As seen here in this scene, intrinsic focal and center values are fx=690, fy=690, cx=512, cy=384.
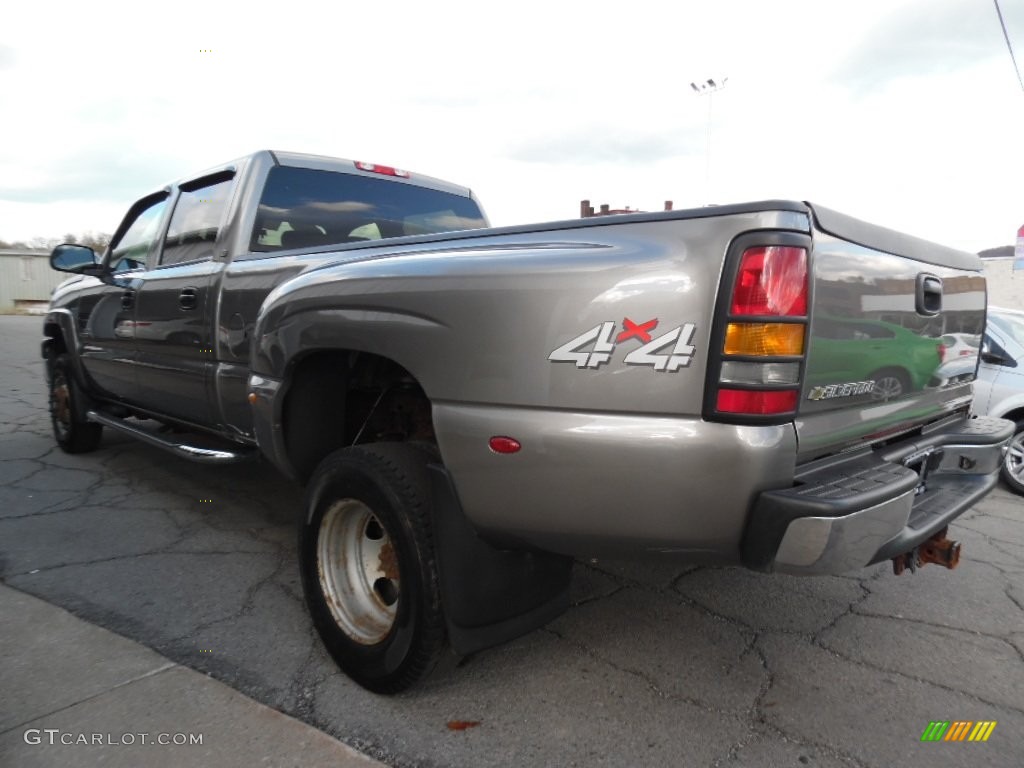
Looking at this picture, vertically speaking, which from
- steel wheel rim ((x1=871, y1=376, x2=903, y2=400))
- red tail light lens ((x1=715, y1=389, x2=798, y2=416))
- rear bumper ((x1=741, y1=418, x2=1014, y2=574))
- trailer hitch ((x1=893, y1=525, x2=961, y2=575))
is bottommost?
trailer hitch ((x1=893, y1=525, x2=961, y2=575))

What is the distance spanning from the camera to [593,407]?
5.85ft

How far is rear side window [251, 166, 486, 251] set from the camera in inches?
137

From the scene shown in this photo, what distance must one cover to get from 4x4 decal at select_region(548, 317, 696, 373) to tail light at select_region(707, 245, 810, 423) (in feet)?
0.29

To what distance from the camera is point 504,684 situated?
2379 millimetres

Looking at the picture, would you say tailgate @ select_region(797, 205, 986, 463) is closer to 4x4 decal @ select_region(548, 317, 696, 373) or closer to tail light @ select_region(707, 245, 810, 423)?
tail light @ select_region(707, 245, 810, 423)

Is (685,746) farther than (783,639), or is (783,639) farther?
(783,639)

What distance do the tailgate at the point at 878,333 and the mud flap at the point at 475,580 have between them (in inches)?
37.1

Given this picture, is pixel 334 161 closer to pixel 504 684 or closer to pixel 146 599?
pixel 146 599

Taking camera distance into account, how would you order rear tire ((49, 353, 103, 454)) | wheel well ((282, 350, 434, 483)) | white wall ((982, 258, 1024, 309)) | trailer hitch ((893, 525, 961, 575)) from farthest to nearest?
white wall ((982, 258, 1024, 309))
rear tire ((49, 353, 103, 454))
wheel well ((282, 350, 434, 483))
trailer hitch ((893, 525, 961, 575))

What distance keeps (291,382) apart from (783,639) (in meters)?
2.19

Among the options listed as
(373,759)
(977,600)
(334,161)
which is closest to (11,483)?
(334,161)

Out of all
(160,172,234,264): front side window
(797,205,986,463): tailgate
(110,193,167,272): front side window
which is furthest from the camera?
(110,193,167,272): front side window

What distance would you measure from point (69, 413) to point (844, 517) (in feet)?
18.6
